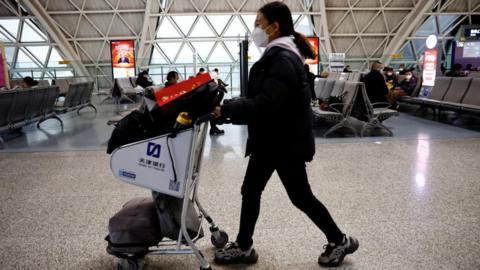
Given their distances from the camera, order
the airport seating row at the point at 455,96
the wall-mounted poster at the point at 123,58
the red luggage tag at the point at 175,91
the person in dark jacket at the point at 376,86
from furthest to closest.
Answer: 1. the wall-mounted poster at the point at 123,58
2. the airport seating row at the point at 455,96
3. the person in dark jacket at the point at 376,86
4. the red luggage tag at the point at 175,91

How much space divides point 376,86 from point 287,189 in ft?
22.0

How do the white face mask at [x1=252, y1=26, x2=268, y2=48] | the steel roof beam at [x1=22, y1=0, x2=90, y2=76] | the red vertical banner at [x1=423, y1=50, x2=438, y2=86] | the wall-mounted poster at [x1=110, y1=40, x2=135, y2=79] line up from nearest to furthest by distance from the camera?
the white face mask at [x1=252, y1=26, x2=268, y2=48]
the red vertical banner at [x1=423, y1=50, x2=438, y2=86]
the wall-mounted poster at [x1=110, y1=40, x2=135, y2=79]
the steel roof beam at [x1=22, y1=0, x2=90, y2=76]

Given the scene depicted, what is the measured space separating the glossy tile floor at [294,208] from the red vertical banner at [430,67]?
4.86 metres

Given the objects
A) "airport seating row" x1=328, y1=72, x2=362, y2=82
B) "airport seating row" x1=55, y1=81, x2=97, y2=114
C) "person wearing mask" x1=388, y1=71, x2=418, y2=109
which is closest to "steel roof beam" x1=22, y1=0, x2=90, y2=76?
"airport seating row" x1=55, y1=81, x2=97, y2=114

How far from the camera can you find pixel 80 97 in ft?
41.1

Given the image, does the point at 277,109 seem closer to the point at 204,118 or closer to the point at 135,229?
the point at 204,118

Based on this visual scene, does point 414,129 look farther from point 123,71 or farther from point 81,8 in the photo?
point 81,8

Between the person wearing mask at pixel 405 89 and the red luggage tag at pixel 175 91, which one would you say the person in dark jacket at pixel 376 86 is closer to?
the person wearing mask at pixel 405 89

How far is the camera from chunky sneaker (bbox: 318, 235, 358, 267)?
9.16 ft

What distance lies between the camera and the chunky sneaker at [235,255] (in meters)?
2.86

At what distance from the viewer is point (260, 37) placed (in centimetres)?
260

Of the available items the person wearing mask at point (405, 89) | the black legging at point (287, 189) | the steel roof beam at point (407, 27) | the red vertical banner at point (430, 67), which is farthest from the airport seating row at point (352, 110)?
the steel roof beam at point (407, 27)

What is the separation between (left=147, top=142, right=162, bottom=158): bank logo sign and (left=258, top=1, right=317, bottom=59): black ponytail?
3.41 ft

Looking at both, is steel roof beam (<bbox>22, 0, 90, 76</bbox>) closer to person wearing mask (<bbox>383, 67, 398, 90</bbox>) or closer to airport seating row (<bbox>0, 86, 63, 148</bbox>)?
airport seating row (<bbox>0, 86, 63, 148</bbox>)
